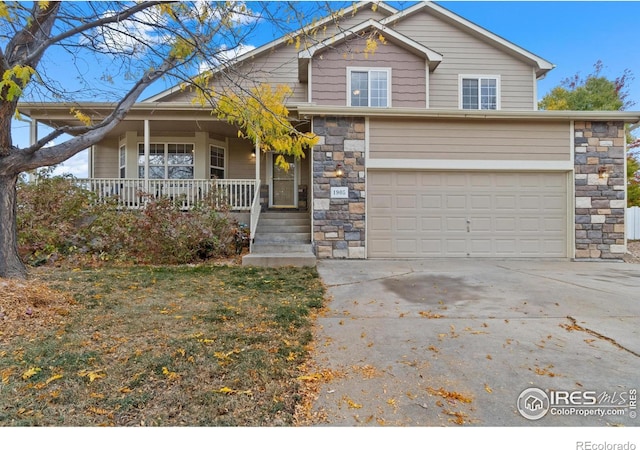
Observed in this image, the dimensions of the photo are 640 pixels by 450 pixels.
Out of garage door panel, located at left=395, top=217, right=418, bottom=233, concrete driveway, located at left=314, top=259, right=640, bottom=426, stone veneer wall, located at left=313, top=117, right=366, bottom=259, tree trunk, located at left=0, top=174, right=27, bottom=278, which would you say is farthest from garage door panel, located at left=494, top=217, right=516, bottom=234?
tree trunk, located at left=0, top=174, right=27, bottom=278

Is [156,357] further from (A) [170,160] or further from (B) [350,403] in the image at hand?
(A) [170,160]

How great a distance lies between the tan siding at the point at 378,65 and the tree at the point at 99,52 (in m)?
5.49

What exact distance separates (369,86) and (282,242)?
17.8 ft

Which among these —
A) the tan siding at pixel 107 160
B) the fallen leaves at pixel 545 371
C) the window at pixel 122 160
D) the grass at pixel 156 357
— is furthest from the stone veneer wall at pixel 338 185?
the tan siding at pixel 107 160

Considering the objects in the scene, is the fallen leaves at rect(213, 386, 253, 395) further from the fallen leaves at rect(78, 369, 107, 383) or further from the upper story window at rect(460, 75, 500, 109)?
the upper story window at rect(460, 75, 500, 109)

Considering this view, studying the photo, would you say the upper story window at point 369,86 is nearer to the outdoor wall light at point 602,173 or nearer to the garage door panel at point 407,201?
the garage door panel at point 407,201

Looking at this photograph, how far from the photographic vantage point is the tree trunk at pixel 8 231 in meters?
4.45

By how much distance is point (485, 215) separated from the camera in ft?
25.9

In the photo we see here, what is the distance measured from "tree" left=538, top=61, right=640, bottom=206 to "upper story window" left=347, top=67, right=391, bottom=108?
10421 mm

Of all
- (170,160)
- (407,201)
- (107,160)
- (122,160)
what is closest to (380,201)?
(407,201)

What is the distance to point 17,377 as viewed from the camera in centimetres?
229

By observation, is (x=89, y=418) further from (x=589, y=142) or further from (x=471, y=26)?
(x=471, y=26)

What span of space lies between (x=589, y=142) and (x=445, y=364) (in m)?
8.05
